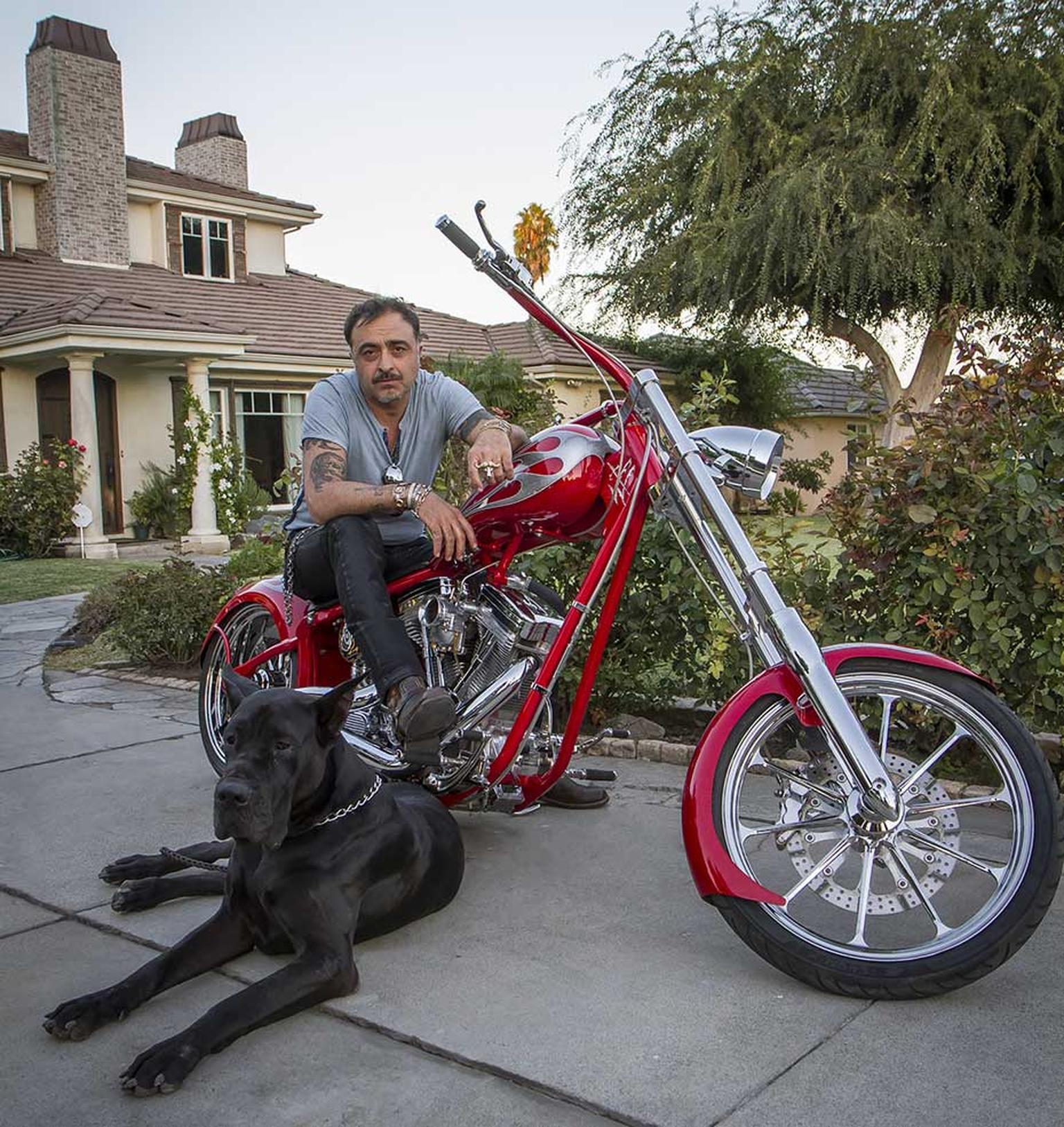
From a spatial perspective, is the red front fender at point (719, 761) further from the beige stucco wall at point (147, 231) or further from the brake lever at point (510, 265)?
the beige stucco wall at point (147, 231)

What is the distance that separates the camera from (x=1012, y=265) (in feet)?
57.8

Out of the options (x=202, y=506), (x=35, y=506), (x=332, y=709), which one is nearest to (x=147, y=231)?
(x=202, y=506)

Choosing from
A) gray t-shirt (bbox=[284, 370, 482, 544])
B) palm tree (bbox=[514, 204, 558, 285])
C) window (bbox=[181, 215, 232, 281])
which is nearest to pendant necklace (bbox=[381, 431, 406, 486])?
gray t-shirt (bbox=[284, 370, 482, 544])

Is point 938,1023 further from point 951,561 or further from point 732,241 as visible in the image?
point 732,241

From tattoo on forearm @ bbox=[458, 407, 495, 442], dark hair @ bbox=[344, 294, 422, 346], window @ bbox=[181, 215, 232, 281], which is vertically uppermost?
window @ bbox=[181, 215, 232, 281]

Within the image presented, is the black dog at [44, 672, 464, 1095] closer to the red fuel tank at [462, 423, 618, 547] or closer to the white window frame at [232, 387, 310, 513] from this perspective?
the red fuel tank at [462, 423, 618, 547]

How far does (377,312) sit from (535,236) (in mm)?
34113

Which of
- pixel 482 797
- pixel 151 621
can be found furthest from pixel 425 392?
pixel 151 621

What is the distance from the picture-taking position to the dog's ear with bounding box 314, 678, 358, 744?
8.59 ft

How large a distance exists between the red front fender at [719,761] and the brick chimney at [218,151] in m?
25.6

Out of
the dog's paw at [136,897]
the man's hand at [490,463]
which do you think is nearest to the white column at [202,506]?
the dog's paw at [136,897]

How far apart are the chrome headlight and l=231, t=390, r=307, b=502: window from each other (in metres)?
17.5

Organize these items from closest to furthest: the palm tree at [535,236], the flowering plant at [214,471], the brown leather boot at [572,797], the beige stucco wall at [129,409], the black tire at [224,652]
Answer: the brown leather boot at [572,797]
the black tire at [224,652]
the beige stucco wall at [129,409]
the flowering plant at [214,471]
the palm tree at [535,236]

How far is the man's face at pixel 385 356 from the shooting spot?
3.52m
